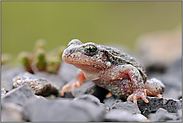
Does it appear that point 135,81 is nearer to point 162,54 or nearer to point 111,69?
point 111,69

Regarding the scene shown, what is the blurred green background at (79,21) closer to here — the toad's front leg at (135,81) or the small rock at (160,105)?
the toad's front leg at (135,81)

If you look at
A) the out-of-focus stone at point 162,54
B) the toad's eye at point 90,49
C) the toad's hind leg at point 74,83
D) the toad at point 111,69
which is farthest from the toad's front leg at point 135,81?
the out-of-focus stone at point 162,54

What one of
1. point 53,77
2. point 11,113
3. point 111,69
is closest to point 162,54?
point 111,69

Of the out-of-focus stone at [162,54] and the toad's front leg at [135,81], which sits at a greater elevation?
the out-of-focus stone at [162,54]

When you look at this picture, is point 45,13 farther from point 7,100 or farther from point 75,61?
point 7,100

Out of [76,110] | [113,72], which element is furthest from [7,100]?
[113,72]

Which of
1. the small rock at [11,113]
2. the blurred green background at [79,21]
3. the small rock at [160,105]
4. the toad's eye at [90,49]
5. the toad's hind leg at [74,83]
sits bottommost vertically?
the small rock at [11,113]

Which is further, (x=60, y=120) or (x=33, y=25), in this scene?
(x=33, y=25)
